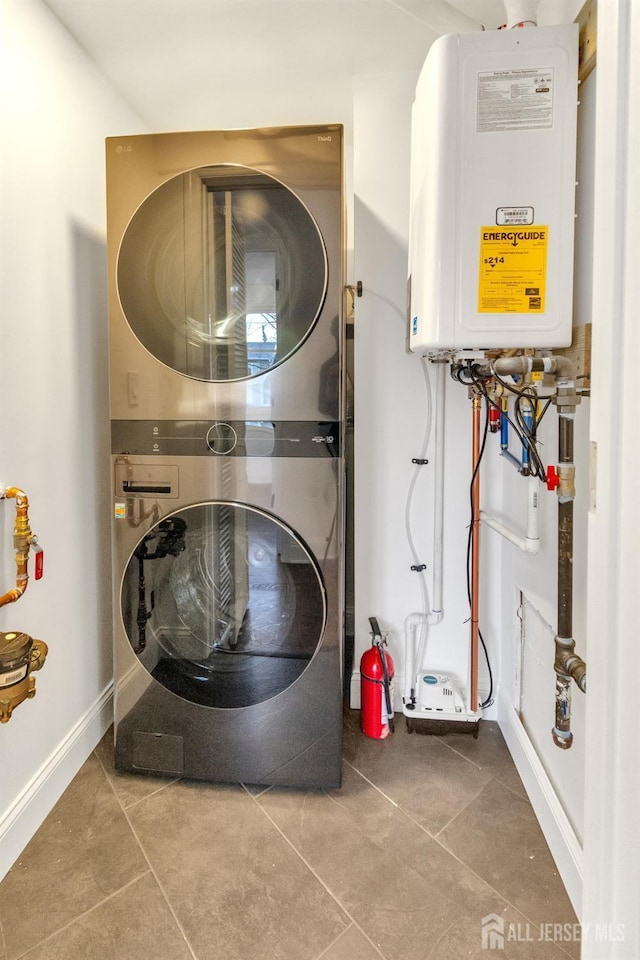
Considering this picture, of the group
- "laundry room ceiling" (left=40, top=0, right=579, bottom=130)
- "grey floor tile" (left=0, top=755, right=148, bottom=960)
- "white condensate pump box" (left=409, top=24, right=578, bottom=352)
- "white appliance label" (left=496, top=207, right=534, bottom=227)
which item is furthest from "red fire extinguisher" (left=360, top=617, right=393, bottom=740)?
"laundry room ceiling" (left=40, top=0, right=579, bottom=130)

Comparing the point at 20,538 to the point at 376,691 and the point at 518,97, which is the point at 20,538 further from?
the point at 518,97

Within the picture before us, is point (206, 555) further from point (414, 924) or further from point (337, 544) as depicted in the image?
point (414, 924)

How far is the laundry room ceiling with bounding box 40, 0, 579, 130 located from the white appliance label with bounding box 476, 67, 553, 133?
1.09 ft

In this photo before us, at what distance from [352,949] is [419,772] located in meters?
0.58

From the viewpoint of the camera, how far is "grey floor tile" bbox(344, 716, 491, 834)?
4.76ft

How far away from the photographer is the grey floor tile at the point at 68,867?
3.74ft

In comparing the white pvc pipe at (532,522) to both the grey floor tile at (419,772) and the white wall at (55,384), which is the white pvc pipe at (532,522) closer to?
the grey floor tile at (419,772)

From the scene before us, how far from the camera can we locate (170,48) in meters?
1.60

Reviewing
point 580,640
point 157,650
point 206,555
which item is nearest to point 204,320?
point 206,555

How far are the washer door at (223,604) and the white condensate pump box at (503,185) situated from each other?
75 centimetres

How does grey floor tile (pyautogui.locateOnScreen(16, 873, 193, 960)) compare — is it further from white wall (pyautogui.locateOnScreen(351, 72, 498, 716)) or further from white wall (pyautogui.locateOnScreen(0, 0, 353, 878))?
white wall (pyautogui.locateOnScreen(351, 72, 498, 716))

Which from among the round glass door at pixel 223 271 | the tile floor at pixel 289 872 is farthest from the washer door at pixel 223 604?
the round glass door at pixel 223 271

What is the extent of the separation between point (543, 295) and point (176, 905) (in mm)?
1615

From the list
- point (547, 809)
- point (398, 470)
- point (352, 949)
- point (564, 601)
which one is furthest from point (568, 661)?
point (398, 470)
